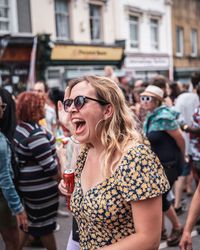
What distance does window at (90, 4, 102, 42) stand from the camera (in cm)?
1575

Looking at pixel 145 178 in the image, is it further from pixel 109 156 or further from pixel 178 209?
pixel 178 209

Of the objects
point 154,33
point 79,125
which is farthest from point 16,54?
point 79,125

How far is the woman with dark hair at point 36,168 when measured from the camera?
11.6 ft

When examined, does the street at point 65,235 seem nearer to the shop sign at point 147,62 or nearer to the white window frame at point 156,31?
the shop sign at point 147,62

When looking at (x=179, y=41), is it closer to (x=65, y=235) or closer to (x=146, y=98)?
(x=146, y=98)

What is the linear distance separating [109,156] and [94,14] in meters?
14.6

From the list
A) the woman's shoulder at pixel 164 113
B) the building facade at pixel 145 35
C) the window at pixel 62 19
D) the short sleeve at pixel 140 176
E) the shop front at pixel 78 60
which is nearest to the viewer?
the short sleeve at pixel 140 176

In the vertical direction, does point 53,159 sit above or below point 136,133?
below

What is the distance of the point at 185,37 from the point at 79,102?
21.4 m

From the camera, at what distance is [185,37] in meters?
22.3

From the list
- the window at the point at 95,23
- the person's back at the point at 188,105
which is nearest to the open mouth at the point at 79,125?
the person's back at the point at 188,105

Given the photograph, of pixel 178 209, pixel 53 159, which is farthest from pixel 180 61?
pixel 53 159

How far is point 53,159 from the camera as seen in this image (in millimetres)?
3691

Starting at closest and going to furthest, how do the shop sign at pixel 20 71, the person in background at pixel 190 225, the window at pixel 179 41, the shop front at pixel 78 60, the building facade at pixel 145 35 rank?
Answer: the person in background at pixel 190 225
the shop sign at pixel 20 71
the shop front at pixel 78 60
the building facade at pixel 145 35
the window at pixel 179 41
